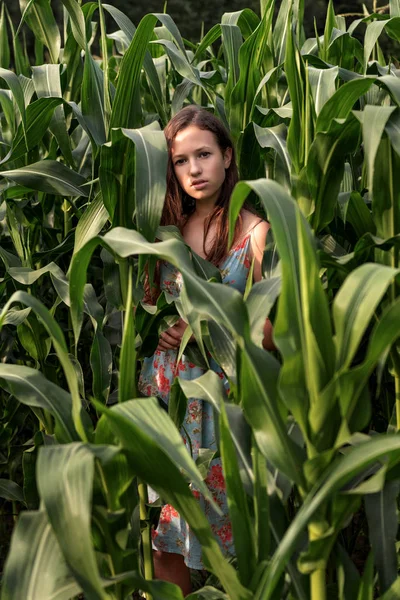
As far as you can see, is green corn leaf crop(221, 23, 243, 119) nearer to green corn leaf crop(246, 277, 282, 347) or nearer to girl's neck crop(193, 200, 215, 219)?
girl's neck crop(193, 200, 215, 219)

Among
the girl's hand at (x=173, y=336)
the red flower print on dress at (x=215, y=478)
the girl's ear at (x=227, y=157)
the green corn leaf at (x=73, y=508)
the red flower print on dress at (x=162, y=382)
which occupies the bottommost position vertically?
the red flower print on dress at (x=215, y=478)

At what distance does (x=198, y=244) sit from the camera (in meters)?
1.74

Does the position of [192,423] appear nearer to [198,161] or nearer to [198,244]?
[198,244]

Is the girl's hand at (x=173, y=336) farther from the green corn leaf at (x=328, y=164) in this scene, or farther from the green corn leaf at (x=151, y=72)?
the green corn leaf at (x=151, y=72)

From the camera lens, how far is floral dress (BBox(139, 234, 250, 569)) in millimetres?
1658

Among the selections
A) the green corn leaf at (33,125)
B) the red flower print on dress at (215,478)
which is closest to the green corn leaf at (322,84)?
the green corn leaf at (33,125)

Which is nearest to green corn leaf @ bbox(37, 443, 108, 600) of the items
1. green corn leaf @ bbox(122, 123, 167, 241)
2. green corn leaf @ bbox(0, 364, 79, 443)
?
green corn leaf @ bbox(0, 364, 79, 443)

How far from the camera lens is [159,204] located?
1.38 metres

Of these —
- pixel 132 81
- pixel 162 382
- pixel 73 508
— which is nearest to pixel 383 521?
pixel 73 508

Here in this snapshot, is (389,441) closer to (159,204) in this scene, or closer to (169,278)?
(159,204)

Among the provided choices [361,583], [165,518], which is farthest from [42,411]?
[361,583]

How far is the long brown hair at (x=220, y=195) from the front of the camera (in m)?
1.70

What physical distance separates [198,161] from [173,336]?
1.02 feet

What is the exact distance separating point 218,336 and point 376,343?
312mm
